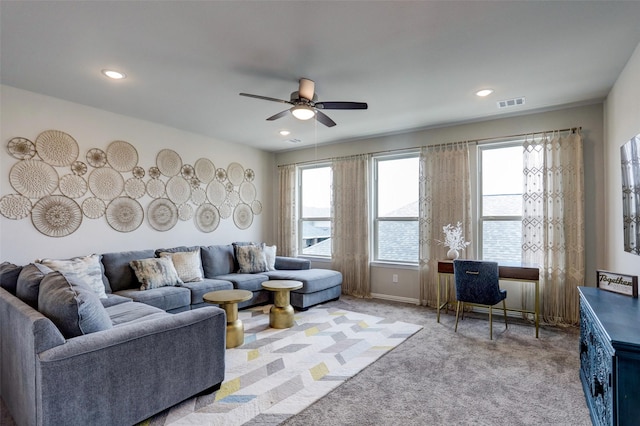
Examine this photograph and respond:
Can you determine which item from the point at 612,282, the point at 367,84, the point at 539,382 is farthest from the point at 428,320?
the point at 367,84

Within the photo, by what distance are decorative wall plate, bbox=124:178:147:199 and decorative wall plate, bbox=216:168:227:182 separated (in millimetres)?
1220

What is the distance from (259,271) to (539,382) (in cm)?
369

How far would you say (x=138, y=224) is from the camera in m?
4.47

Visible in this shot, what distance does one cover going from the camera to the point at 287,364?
280 cm

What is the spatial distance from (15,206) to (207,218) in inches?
92.0

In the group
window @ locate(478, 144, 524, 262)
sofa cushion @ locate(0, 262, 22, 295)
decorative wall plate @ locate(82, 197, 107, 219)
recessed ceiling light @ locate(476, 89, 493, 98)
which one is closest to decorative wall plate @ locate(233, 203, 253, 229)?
decorative wall plate @ locate(82, 197, 107, 219)

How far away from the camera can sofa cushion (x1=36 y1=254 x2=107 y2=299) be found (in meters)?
3.20

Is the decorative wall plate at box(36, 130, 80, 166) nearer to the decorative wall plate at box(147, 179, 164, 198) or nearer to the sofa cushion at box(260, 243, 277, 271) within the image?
the decorative wall plate at box(147, 179, 164, 198)

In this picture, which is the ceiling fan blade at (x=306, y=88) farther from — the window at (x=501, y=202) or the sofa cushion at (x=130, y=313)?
the window at (x=501, y=202)

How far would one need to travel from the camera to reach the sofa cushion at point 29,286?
2.08 m

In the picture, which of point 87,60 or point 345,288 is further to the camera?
point 345,288

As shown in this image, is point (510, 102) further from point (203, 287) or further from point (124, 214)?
point (124, 214)

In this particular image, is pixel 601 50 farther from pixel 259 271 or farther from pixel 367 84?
pixel 259 271

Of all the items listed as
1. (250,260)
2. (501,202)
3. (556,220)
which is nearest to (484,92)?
(501,202)
